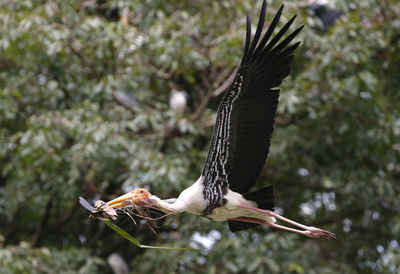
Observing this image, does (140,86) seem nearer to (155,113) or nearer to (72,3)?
(155,113)

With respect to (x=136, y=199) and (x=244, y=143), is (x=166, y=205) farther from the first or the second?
(x=244, y=143)

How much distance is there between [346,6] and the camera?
6254 millimetres

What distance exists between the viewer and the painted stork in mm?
3285

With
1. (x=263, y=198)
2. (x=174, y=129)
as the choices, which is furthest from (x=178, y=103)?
(x=263, y=198)

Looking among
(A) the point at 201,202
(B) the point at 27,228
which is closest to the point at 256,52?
(A) the point at 201,202

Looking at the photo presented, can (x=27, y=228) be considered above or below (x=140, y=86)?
below

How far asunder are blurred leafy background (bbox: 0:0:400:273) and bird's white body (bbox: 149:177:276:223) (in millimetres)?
2188

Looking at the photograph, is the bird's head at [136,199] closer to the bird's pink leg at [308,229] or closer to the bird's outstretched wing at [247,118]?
the bird's outstretched wing at [247,118]

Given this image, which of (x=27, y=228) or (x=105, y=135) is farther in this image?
(x=27, y=228)

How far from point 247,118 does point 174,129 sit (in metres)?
3.25

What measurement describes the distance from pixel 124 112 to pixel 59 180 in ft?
2.93

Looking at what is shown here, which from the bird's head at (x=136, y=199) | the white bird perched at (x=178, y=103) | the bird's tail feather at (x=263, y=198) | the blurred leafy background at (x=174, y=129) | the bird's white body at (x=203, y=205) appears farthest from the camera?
the white bird perched at (x=178, y=103)

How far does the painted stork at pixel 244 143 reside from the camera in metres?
3.29

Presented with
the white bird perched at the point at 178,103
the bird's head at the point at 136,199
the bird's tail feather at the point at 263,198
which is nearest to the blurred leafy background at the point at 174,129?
the white bird perched at the point at 178,103
